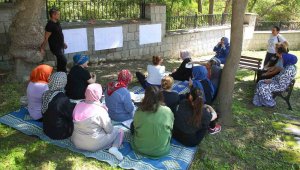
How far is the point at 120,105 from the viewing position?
17.4 feet

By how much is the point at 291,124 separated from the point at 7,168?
5271 millimetres

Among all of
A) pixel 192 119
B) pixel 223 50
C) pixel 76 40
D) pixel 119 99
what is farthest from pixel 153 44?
pixel 192 119

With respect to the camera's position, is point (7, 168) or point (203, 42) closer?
point (7, 168)

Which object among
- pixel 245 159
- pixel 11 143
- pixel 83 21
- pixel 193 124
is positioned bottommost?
pixel 245 159

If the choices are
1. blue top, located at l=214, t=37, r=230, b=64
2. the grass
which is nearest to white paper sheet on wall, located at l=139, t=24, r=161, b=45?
blue top, located at l=214, t=37, r=230, b=64

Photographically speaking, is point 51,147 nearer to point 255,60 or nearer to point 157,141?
point 157,141

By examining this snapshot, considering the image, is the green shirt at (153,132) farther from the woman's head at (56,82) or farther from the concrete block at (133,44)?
the concrete block at (133,44)

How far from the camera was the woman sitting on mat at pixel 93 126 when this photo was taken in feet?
13.9

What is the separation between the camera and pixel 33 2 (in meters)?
6.65

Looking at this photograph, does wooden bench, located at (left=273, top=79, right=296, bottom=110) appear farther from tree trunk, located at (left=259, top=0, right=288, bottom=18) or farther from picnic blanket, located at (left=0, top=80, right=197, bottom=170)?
tree trunk, located at (left=259, top=0, right=288, bottom=18)

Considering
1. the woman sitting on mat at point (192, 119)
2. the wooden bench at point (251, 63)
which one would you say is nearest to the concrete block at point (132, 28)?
the wooden bench at point (251, 63)

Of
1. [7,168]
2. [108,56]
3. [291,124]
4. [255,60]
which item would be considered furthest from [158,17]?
[7,168]

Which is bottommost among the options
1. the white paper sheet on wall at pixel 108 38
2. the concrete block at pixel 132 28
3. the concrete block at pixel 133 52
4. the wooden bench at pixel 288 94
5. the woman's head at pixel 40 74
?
the wooden bench at pixel 288 94

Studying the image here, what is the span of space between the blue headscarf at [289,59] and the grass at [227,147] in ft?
3.46
